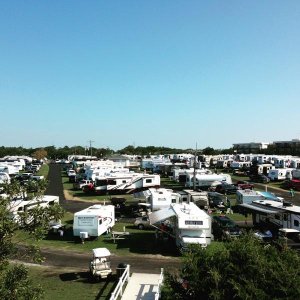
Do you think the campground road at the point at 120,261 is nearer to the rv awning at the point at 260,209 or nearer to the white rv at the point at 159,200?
the rv awning at the point at 260,209

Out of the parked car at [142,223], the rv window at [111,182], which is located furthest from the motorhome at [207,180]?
the parked car at [142,223]

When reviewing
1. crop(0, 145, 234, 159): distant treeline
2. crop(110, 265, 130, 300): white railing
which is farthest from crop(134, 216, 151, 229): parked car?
crop(0, 145, 234, 159): distant treeline

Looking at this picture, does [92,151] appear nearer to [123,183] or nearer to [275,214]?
[123,183]

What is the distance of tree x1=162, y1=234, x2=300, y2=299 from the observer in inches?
350

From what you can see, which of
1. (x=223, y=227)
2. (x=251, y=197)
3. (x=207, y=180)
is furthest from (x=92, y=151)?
(x=223, y=227)

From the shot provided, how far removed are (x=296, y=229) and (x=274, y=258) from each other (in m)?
15.0

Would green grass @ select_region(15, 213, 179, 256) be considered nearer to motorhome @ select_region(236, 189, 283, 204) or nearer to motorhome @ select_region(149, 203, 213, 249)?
motorhome @ select_region(149, 203, 213, 249)

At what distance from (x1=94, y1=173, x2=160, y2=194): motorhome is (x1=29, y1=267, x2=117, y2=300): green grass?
26.9m

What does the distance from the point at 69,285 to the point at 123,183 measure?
2947 cm

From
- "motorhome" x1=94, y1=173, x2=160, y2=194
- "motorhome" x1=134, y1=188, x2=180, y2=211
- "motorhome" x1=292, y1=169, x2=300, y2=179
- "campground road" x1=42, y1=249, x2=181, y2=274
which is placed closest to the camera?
"campground road" x1=42, y1=249, x2=181, y2=274

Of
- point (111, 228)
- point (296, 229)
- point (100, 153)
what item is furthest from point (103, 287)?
point (100, 153)

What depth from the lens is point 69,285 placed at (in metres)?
16.7

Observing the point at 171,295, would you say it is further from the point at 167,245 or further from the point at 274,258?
the point at 167,245

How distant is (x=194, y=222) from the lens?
21172 mm
